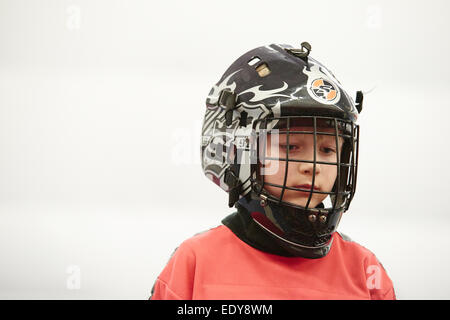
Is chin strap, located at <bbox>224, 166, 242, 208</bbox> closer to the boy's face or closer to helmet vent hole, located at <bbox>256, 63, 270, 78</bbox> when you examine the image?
the boy's face

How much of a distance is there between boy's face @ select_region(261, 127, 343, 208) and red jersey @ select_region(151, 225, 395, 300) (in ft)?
0.58

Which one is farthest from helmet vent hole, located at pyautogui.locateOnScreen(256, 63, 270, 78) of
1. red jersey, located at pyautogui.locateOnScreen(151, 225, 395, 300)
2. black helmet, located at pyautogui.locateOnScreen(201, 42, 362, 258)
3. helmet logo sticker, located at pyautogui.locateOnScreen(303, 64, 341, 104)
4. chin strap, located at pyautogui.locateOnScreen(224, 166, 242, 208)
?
red jersey, located at pyautogui.locateOnScreen(151, 225, 395, 300)

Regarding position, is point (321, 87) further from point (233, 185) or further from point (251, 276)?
point (251, 276)

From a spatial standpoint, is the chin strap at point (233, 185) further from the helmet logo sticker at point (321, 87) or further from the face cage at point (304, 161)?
the helmet logo sticker at point (321, 87)

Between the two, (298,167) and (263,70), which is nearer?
(298,167)

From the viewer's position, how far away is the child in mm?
966

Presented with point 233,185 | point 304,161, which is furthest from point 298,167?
point 233,185

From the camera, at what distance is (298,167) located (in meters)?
0.97

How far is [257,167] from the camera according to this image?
3.28 ft

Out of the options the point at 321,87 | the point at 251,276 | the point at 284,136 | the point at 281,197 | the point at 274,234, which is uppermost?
the point at 321,87

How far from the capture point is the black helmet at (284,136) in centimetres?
96

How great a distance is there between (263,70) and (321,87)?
0.17m

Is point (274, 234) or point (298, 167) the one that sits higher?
point (298, 167)

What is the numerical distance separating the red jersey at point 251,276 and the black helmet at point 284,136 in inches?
2.6
